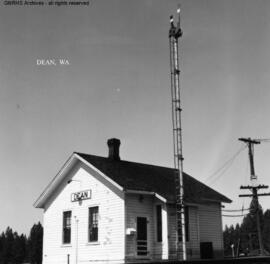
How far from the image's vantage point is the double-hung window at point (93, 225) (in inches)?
909

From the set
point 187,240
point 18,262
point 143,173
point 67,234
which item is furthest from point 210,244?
point 18,262

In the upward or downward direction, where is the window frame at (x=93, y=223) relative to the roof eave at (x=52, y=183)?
downward

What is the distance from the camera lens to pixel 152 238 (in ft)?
74.1

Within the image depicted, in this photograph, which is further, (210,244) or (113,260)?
(210,244)

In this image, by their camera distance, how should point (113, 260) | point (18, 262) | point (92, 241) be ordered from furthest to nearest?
point (18, 262)
point (92, 241)
point (113, 260)

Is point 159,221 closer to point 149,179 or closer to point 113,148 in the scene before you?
point 149,179

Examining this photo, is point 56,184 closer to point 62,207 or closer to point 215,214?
point 62,207

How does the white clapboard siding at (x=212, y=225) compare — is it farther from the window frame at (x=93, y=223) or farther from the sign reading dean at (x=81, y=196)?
the sign reading dean at (x=81, y=196)

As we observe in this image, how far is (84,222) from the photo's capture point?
23.6 m

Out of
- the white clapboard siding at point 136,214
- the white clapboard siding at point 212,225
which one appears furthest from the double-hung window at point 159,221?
the white clapboard siding at point 212,225

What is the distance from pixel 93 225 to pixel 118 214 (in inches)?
81.3

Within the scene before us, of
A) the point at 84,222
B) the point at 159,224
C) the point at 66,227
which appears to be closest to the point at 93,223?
the point at 84,222

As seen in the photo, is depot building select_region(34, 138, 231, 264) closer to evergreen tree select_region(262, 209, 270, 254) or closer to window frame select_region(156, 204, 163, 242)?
window frame select_region(156, 204, 163, 242)

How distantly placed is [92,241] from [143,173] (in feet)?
15.8
